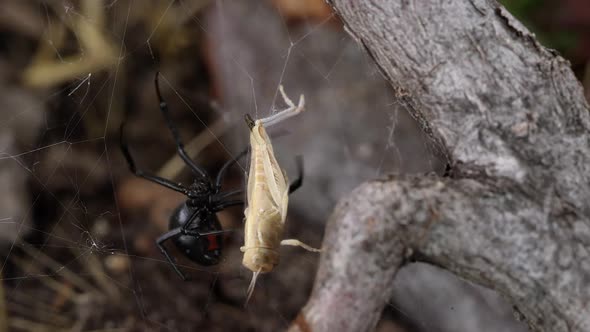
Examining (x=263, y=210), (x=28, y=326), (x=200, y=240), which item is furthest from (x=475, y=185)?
(x=28, y=326)

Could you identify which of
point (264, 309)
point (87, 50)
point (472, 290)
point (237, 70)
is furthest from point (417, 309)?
point (87, 50)

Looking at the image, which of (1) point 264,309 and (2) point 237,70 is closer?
(1) point 264,309

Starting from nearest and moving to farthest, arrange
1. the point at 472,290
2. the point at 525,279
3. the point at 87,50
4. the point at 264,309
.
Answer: the point at 525,279, the point at 472,290, the point at 264,309, the point at 87,50

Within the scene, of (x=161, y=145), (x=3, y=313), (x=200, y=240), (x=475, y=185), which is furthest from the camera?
(x=161, y=145)

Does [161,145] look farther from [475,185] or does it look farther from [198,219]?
[475,185]

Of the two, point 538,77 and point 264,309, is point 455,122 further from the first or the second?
point 264,309

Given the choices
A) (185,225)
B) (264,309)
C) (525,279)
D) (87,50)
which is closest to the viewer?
(525,279)
